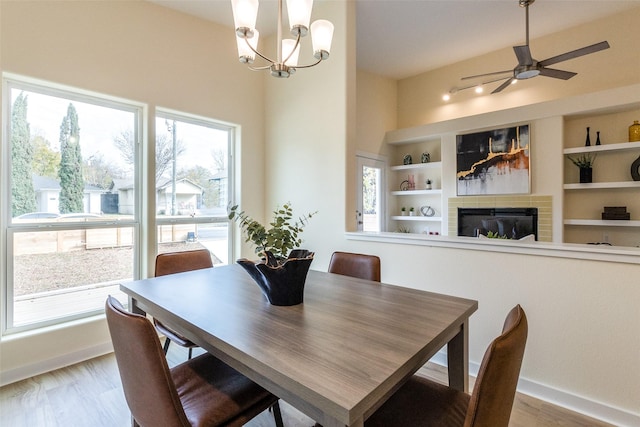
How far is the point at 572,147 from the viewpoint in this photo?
3.85 meters

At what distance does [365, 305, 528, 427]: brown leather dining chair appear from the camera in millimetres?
753

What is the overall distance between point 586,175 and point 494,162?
99 cm

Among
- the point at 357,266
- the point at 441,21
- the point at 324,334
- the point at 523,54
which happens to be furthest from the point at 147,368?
the point at 441,21

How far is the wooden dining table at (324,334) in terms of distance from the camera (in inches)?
29.9

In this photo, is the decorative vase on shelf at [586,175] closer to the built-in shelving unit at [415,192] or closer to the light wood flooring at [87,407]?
the built-in shelving unit at [415,192]

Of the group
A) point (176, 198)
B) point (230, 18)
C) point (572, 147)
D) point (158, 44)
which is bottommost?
point (176, 198)

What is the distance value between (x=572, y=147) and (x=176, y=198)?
15.7 ft

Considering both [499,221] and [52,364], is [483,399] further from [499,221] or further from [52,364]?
[499,221]

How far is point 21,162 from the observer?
2.28 m

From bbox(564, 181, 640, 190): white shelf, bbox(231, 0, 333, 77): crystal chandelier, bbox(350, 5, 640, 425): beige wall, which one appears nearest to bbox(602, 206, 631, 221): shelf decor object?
bbox(564, 181, 640, 190): white shelf

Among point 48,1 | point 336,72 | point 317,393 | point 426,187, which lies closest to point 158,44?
point 48,1

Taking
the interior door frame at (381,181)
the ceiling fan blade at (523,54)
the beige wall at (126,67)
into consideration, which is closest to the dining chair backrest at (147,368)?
the beige wall at (126,67)

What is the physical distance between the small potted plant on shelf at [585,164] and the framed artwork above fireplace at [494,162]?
21.1 inches

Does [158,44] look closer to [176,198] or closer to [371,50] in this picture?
[176,198]
